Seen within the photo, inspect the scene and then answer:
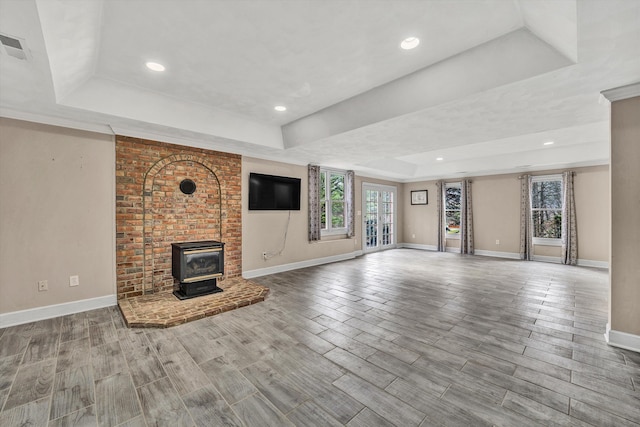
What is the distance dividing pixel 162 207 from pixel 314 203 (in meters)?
3.25

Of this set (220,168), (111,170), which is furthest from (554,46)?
(111,170)

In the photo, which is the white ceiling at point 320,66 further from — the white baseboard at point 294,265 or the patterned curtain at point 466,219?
the patterned curtain at point 466,219

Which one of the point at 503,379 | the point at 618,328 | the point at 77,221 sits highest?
the point at 77,221

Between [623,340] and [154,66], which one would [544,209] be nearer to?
[623,340]

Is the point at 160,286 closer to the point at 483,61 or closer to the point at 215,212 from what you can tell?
the point at 215,212

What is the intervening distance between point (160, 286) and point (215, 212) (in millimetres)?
1447

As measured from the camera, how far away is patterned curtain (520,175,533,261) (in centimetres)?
709

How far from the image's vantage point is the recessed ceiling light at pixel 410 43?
2.33m

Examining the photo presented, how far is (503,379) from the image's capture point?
6.81 ft

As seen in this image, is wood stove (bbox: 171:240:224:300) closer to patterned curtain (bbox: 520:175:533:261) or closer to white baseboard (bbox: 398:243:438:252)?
white baseboard (bbox: 398:243:438:252)

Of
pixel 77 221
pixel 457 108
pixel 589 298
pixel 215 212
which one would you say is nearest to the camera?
pixel 457 108

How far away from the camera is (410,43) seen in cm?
239

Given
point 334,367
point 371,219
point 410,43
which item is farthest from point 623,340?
point 371,219

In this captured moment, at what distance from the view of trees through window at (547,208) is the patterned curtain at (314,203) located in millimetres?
5852
